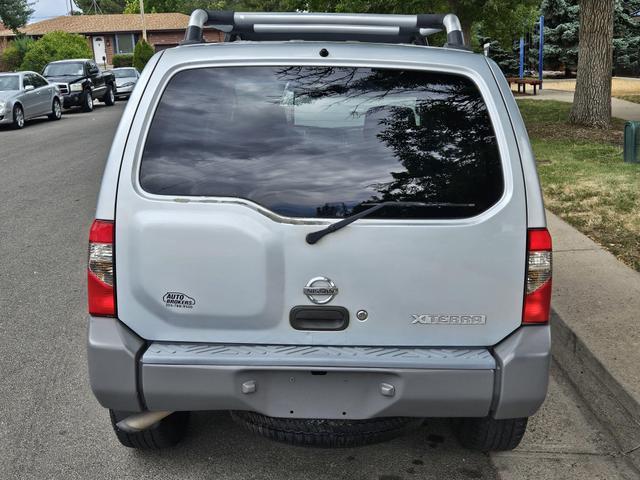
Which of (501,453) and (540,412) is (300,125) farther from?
(540,412)

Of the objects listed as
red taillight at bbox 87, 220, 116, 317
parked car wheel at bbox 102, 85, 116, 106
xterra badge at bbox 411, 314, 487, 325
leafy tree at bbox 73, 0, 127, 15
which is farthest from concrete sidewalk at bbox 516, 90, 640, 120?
leafy tree at bbox 73, 0, 127, 15

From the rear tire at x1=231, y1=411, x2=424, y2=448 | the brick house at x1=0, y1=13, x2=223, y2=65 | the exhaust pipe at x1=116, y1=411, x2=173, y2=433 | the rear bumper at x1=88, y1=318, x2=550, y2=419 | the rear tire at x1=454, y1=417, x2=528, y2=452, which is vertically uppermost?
the brick house at x1=0, y1=13, x2=223, y2=65

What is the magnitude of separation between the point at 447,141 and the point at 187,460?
74.4 inches

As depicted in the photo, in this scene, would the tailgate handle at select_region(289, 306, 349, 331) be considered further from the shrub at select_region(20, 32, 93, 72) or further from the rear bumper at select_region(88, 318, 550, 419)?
the shrub at select_region(20, 32, 93, 72)

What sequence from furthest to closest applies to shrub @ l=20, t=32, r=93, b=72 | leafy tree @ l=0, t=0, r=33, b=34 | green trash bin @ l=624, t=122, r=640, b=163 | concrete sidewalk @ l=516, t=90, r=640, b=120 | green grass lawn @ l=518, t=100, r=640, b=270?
leafy tree @ l=0, t=0, r=33, b=34
shrub @ l=20, t=32, r=93, b=72
concrete sidewalk @ l=516, t=90, r=640, b=120
green trash bin @ l=624, t=122, r=640, b=163
green grass lawn @ l=518, t=100, r=640, b=270

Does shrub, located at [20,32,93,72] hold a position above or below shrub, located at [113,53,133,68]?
above

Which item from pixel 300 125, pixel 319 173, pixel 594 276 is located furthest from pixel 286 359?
pixel 594 276

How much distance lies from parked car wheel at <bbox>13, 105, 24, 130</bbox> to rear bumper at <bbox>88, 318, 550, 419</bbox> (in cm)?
1889

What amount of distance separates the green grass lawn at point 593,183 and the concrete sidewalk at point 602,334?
1.64ft

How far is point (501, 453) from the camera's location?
3641 mm

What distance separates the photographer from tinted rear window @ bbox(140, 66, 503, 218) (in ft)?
9.64

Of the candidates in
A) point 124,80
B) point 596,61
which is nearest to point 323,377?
point 596,61

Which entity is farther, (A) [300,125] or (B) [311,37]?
(B) [311,37]

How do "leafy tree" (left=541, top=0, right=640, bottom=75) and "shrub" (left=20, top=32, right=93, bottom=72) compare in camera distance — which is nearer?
"leafy tree" (left=541, top=0, right=640, bottom=75)
